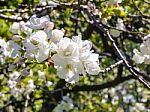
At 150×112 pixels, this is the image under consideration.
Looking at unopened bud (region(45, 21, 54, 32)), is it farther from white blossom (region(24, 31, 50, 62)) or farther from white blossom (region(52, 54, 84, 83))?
white blossom (region(52, 54, 84, 83))

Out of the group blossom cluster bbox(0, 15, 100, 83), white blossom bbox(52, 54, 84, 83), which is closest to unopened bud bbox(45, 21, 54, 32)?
blossom cluster bbox(0, 15, 100, 83)

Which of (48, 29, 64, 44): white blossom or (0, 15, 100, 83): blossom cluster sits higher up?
(48, 29, 64, 44): white blossom

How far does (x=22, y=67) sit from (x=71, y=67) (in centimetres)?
49

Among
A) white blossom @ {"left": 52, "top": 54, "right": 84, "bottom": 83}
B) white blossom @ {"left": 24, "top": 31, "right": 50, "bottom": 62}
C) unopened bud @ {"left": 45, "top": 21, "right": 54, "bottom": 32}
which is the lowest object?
white blossom @ {"left": 52, "top": 54, "right": 84, "bottom": 83}

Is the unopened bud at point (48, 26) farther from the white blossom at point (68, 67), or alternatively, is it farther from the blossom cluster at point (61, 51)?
the white blossom at point (68, 67)

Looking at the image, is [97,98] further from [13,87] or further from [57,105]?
[13,87]

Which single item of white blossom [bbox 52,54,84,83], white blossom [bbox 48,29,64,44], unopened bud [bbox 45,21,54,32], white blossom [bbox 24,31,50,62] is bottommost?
white blossom [bbox 52,54,84,83]

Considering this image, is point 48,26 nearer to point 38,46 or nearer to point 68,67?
point 38,46

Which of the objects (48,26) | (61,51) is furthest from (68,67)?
(48,26)

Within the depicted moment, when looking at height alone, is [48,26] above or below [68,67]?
above

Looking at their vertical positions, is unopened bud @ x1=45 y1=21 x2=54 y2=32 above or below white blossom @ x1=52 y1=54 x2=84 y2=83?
above

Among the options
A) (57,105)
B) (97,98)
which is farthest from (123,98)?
(57,105)

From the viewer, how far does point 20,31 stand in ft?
7.50

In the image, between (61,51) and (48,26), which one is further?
(48,26)
